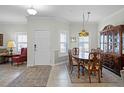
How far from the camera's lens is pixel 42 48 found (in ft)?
28.8

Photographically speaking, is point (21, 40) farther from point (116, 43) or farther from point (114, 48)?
point (116, 43)

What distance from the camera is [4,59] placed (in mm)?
10109

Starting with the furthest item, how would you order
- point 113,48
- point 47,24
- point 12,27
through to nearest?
point 12,27
point 47,24
point 113,48

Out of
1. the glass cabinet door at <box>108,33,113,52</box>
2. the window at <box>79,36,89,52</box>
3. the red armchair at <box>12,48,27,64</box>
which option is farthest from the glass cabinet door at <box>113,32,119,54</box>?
the red armchair at <box>12,48,27,64</box>

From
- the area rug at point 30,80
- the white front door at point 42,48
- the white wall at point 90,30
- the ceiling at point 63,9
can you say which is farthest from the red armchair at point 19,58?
the white wall at point 90,30

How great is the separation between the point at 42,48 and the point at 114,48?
379 cm

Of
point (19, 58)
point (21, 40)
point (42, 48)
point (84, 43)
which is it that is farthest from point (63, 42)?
point (21, 40)

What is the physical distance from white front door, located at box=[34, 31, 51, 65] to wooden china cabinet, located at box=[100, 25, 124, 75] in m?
2.87

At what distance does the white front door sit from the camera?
872 cm

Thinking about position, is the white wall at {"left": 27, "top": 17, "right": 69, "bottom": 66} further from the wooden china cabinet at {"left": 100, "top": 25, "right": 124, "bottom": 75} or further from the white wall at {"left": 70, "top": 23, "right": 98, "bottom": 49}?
the wooden china cabinet at {"left": 100, "top": 25, "right": 124, "bottom": 75}
